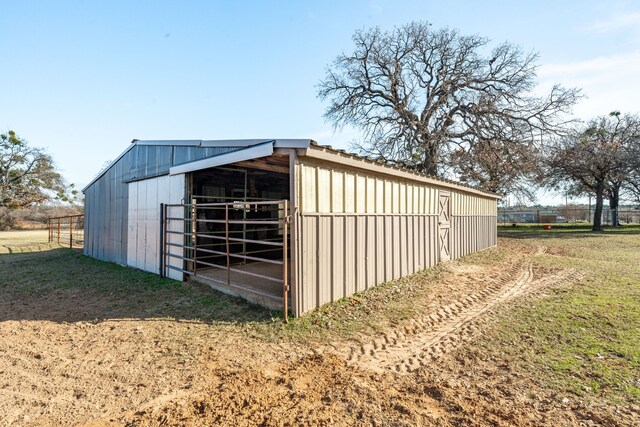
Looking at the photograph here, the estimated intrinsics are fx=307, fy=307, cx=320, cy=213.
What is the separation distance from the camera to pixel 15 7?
6.45 m

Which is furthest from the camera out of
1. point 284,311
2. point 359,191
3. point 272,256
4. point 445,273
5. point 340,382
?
point 272,256

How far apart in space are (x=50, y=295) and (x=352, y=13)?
11213 mm

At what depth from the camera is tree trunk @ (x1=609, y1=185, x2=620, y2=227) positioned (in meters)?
27.3

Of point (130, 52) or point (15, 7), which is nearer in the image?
point (15, 7)

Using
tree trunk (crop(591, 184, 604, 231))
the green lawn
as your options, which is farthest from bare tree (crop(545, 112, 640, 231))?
the green lawn

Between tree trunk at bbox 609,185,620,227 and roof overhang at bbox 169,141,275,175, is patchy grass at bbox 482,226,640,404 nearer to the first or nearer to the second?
roof overhang at bbox 169,141,275,175

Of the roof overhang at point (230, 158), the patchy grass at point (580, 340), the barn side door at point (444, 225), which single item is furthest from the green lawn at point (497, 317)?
the roof overhang at point (230, 158)

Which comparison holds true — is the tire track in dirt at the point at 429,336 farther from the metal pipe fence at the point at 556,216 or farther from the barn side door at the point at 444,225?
the metal pipe fence at the point at 556,216

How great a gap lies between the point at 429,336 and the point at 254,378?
248 centimetres

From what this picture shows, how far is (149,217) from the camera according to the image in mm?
8289

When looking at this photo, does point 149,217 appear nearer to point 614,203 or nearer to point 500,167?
point 500,167

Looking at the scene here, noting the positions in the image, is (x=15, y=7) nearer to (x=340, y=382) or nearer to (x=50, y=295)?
(x=50, y=295)

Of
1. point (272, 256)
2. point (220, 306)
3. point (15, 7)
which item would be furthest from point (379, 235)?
point (15, 7)

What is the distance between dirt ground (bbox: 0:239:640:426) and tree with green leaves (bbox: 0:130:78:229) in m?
27.0
